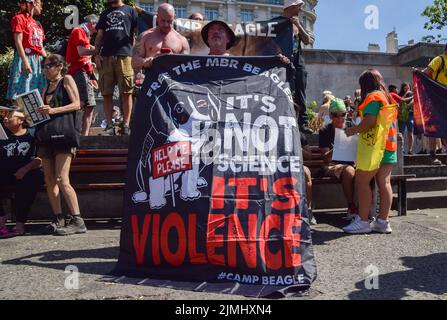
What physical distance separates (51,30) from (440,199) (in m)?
17.1

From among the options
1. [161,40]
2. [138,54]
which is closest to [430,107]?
[161,40]

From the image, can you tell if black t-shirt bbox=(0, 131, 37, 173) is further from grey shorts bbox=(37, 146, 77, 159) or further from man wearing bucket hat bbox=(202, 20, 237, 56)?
man wearing bucket hat bbox=(202, 20, 237, 56)

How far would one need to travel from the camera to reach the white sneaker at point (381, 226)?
531 centimetres

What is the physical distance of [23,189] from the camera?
18.3 feet

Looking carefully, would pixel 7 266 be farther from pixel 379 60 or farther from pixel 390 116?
pixel 379 60

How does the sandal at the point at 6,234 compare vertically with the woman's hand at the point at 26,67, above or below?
below

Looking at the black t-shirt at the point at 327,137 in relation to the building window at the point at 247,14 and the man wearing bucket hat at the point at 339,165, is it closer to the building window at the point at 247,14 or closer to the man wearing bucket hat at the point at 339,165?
the man wearing bucket hat at the point at 339,165

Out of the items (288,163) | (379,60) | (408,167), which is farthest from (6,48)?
(288,163)

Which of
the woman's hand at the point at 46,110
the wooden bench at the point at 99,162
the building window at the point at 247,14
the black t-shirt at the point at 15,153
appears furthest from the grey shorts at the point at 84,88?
the building window at the point at 247,14

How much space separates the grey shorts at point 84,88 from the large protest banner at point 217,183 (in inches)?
133

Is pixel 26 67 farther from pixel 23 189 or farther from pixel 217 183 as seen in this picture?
pixel 217 183

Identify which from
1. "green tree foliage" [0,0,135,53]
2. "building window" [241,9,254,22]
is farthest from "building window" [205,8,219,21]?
"green tree foliage" [0,0,135,53]

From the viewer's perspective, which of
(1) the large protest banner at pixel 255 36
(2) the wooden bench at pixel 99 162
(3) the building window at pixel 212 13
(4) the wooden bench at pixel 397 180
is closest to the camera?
(1) the large protest banner at pixel 255 36

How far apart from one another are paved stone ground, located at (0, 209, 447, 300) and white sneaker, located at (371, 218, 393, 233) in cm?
11
